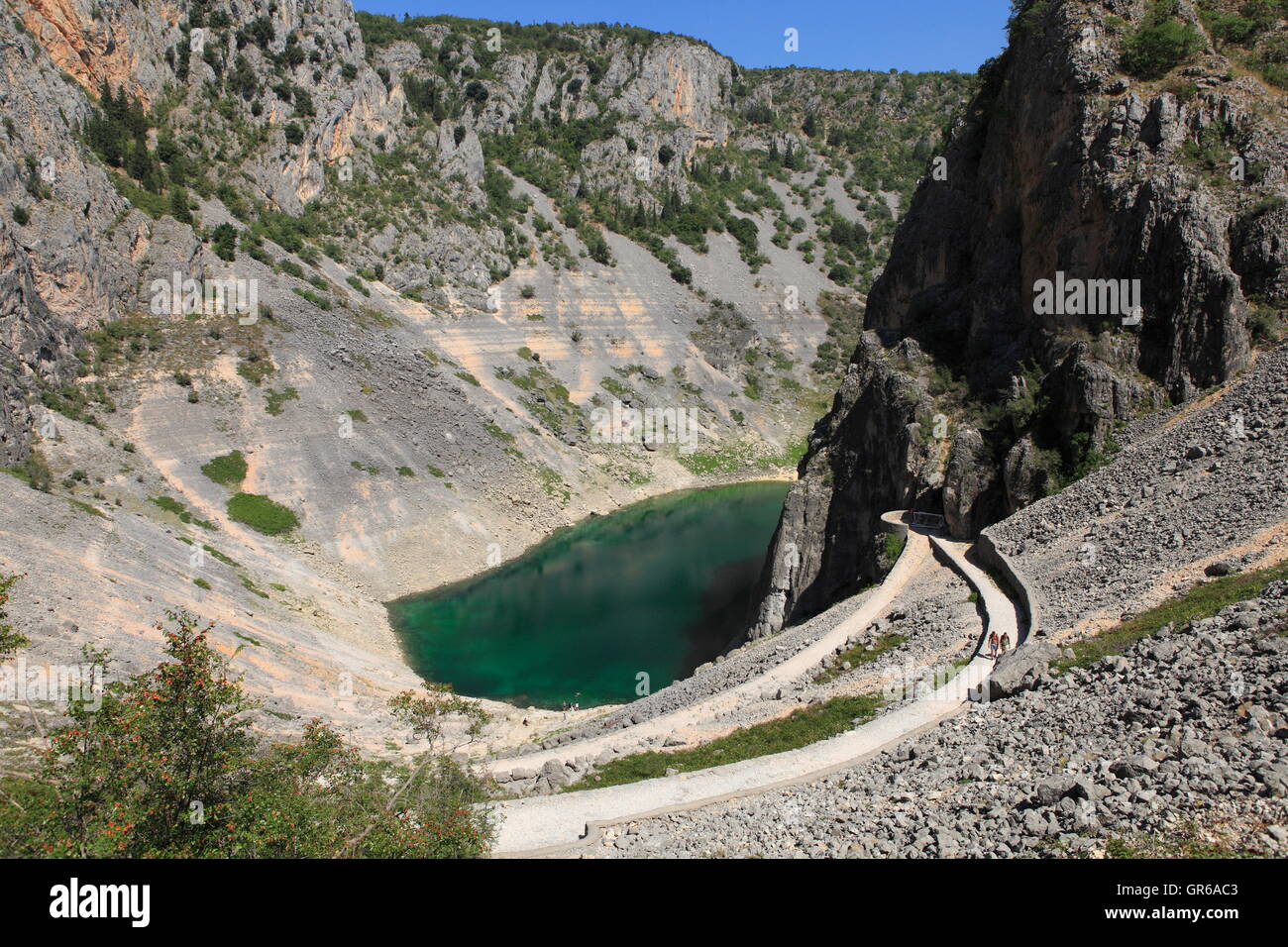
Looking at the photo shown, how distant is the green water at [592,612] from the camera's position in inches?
1570

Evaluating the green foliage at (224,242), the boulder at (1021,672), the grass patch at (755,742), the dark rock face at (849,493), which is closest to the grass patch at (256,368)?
the green foliage at (224,242)

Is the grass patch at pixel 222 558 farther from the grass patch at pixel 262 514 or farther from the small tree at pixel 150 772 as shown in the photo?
the small tree at pixel 150 772

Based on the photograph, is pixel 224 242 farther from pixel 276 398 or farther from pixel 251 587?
pixel 251 587

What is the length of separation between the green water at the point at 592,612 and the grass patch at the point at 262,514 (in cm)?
901

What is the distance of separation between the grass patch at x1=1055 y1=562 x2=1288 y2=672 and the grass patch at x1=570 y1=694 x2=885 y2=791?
509cm

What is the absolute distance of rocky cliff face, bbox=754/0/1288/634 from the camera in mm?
26141

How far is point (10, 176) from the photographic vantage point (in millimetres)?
51844

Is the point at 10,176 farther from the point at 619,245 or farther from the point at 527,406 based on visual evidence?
the point at 619,245

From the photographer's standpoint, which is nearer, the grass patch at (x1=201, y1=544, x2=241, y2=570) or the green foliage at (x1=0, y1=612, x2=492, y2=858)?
the green foliage at (x1=0, y1=612, x2=492, y2=858)

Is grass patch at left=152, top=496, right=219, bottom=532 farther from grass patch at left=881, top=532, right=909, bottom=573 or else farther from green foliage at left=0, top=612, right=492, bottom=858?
grass patch at left=881, top=532, right=909, bottom=573

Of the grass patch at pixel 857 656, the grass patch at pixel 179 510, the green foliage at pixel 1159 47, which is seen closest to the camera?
the grass patch at pixel 857 656

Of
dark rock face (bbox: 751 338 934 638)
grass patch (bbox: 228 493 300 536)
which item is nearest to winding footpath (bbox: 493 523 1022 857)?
dark rock face (bbox: 751 338 934 638)
